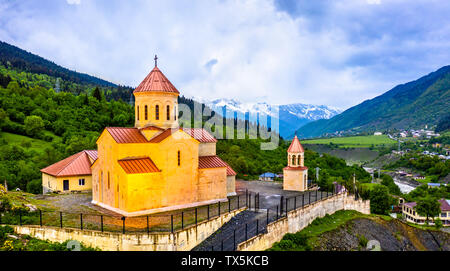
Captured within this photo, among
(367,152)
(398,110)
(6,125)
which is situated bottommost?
(367,152)

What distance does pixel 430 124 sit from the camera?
518 ft

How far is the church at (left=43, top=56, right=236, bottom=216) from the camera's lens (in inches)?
747

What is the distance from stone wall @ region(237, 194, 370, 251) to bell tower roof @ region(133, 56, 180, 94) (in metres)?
11.4

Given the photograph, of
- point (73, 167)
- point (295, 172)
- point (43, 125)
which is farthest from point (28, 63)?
point (295, 172)

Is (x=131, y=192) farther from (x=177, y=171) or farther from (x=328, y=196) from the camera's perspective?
(x=328, y=196)

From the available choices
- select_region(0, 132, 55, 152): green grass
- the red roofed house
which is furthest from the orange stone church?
select_region(0, 132, 55, 152): green grass

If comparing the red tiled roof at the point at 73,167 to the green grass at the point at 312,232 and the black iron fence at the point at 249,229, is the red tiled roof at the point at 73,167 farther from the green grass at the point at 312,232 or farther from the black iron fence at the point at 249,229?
the green grass at the point at 312,232

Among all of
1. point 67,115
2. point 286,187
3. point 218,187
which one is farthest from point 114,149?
point 67,115

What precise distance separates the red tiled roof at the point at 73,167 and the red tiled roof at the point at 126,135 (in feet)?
32.1

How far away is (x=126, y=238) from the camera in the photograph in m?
14.9

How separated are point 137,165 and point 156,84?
19.9 ft

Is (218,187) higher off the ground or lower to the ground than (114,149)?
lower

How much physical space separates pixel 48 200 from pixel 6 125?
133 ft

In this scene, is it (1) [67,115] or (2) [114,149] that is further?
(1) [67,115]
